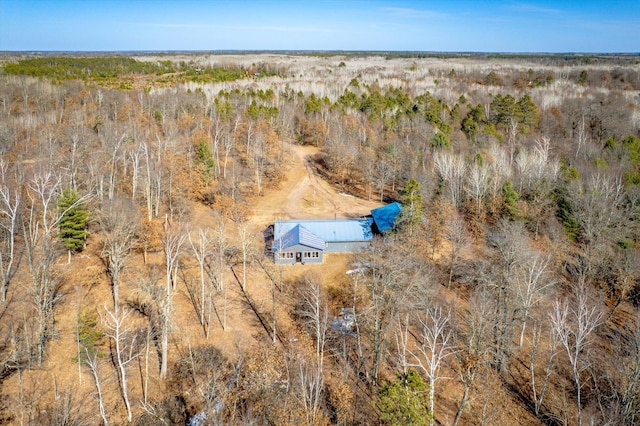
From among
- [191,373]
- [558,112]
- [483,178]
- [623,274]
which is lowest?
[191,373]

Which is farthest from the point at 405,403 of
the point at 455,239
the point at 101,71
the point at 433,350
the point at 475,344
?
the point at 101,71

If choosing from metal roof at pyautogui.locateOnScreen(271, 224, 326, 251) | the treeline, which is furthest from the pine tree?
the treeline

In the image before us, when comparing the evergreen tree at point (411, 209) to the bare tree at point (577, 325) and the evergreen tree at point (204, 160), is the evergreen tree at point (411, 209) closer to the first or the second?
the bare tree at point (577, 325)

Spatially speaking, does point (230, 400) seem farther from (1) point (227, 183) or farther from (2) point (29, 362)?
(1) point (227, 183)

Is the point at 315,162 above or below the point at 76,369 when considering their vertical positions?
above

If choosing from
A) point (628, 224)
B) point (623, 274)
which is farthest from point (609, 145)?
point (623, 274)

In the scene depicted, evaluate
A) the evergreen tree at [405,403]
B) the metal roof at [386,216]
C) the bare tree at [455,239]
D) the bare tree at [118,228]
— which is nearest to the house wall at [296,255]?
the metal roof at [386,216]

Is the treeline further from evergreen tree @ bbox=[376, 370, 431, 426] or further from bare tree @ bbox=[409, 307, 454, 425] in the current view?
evergreen tree @ bbox=[376, 370, 431, 426]
